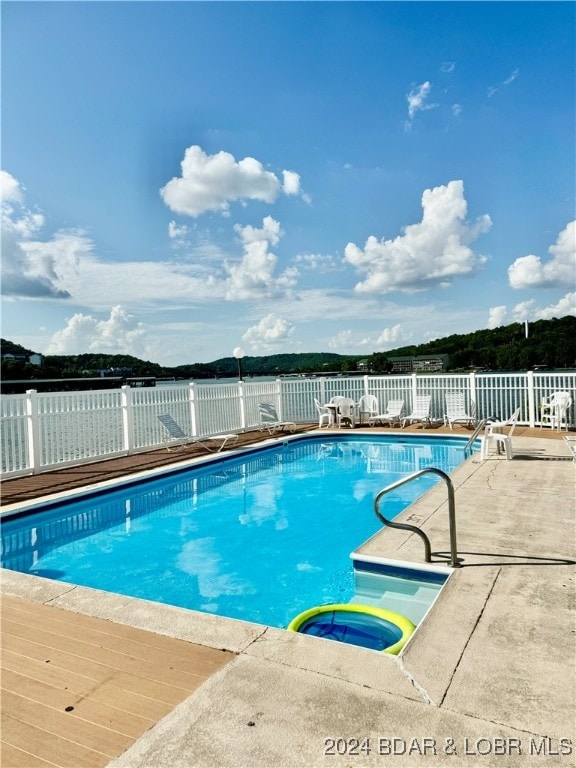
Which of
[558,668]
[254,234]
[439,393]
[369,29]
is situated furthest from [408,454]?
[254,234]

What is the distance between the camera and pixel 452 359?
70.0 feet

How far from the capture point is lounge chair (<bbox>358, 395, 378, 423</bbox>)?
14086 mm

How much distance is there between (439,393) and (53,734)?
1274 cm

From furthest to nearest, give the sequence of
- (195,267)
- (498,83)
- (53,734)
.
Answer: (195,267), (498,83), (53,734)

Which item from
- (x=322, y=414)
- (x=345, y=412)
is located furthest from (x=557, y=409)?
(x=322, y=414)

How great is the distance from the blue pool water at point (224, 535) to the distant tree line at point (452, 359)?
283 inches

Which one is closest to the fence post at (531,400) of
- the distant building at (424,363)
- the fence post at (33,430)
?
the distant building at (424,363)

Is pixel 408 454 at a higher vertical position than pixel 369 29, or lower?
lower

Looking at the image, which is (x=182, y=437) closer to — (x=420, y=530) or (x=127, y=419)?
(x=127, y=419)

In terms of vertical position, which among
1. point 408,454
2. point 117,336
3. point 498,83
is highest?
point 498,83

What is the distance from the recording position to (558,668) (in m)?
2.42

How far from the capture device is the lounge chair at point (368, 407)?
14.1m

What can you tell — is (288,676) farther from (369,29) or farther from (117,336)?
(117,336)

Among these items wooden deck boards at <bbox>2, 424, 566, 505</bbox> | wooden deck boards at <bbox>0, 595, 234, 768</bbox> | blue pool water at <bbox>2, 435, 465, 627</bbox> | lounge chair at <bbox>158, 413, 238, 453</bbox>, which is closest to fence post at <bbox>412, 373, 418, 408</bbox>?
wooden deck boards at <bbox>2, 424, 566, 505</bbox>
